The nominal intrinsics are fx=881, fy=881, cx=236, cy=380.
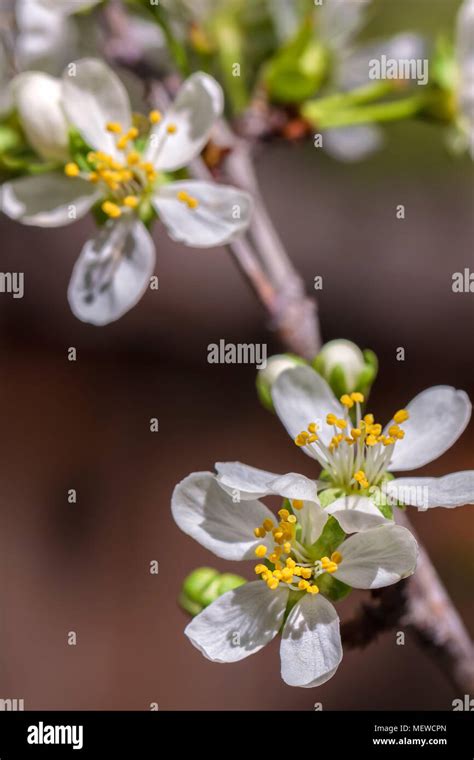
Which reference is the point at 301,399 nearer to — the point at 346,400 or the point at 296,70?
the point at 346,400

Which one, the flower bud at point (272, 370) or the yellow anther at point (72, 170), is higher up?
the yellow anther at point (72, 170)

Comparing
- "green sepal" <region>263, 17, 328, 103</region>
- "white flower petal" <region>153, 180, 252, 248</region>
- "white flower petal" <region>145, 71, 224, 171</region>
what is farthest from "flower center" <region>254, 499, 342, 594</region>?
"green sepal" <region>263, 17, 328, 103</region>

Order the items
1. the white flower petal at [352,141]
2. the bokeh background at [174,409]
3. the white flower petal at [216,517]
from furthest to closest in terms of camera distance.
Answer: the bokeh background at [174,409], the white flower petal at [352,141], the white flower petal at [216,517]

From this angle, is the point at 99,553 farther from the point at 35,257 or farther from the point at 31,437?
the point at 35,257

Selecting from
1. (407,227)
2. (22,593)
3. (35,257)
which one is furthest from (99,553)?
(407,227)

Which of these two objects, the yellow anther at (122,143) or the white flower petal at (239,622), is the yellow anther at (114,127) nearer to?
the yellow anther at (122,143)

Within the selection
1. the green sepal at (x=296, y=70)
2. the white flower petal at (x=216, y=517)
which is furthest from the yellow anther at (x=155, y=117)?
the white flower petal at (x=216, y=517)

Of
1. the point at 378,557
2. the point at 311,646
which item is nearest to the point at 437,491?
the point at 378,557
